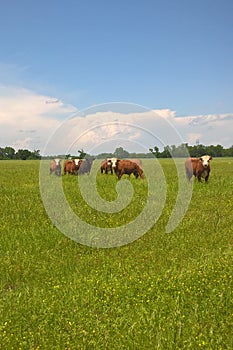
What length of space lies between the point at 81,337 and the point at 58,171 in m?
25.1

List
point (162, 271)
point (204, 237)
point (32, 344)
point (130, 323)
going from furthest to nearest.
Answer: point (204, 237) < point (162, 271) < point (130, 323) < point (32, 344)

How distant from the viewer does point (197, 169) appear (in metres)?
22.6

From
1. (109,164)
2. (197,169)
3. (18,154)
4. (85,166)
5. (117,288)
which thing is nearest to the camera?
(117,288)

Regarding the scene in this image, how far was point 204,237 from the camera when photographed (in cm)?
1070

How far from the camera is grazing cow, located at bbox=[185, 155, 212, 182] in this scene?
73.4 ft

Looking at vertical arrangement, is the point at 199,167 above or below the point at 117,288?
above

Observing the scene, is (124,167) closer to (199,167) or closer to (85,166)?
(85,166)

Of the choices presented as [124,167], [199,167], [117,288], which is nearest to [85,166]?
[124,167]

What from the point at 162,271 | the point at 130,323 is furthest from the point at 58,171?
the point at 130,323

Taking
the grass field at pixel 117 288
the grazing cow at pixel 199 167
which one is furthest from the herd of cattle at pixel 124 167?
the grass field at pixel 117 288

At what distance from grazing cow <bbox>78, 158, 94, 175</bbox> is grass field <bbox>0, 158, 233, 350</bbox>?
52.3ft

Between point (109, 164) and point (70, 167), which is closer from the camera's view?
point (109, 164)

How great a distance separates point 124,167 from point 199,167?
514cm

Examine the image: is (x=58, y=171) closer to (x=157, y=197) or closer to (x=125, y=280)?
(x=157, y=197)
